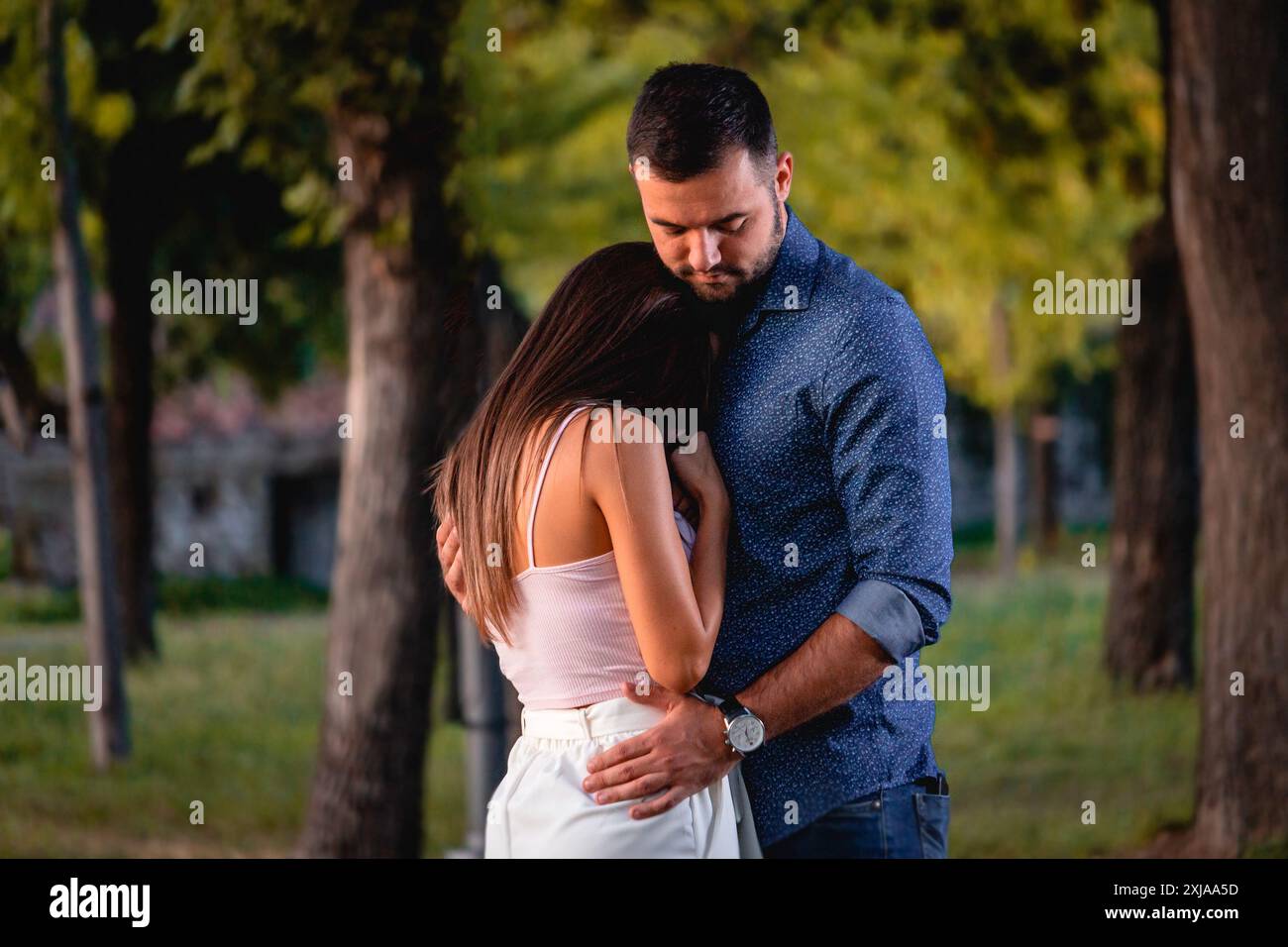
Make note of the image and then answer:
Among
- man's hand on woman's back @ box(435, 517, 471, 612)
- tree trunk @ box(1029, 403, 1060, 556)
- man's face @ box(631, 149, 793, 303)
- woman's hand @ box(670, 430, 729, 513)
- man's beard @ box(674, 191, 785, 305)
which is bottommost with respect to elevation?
tree trunk @ box(1029, 403, 1060, 556)

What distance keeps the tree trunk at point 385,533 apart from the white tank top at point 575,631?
3553 mm

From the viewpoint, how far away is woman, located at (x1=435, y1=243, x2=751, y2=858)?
2.49m

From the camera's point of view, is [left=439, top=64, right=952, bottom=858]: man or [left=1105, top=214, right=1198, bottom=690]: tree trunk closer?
[left=439, top=64, right=952, bottom=858]: man

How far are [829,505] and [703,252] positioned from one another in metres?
0.47

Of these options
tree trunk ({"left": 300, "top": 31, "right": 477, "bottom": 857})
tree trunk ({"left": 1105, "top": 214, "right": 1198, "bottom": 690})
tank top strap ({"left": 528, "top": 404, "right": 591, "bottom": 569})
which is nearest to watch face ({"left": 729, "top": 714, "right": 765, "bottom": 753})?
tank top strap ({"left": 528, "top": 404, "right": 591, "bottom": 569})

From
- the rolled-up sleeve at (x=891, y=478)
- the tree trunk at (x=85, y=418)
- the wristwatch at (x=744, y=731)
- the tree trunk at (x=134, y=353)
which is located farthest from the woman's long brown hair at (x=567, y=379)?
the tree trunk at (x=134, y=353)

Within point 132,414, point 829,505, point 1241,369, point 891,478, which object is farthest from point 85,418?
point 891,478

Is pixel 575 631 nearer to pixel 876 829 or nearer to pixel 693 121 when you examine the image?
pixel 876 829

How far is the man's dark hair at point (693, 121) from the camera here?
101 inches

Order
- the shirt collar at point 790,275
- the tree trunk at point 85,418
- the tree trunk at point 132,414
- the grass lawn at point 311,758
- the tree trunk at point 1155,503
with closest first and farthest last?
1. the shirt collar at point 790,275
2. the grass lawn at point 311,758
3. the tree trunk at point 85,418
4. the tree trunk at point 1155,503
5. the tree trunk at point 132,414

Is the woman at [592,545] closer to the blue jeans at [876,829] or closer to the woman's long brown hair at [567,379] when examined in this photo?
the woman's long brown hair at [567,379]

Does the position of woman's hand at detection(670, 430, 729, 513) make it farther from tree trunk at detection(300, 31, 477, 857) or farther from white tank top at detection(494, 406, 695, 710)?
tree trunk at detection(300, 31, 477, 857)

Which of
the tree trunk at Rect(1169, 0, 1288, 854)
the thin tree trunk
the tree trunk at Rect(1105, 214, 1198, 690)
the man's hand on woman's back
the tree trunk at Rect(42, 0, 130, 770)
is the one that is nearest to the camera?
the man's hand on woman's back

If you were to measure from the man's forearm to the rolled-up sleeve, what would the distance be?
0.05 m
